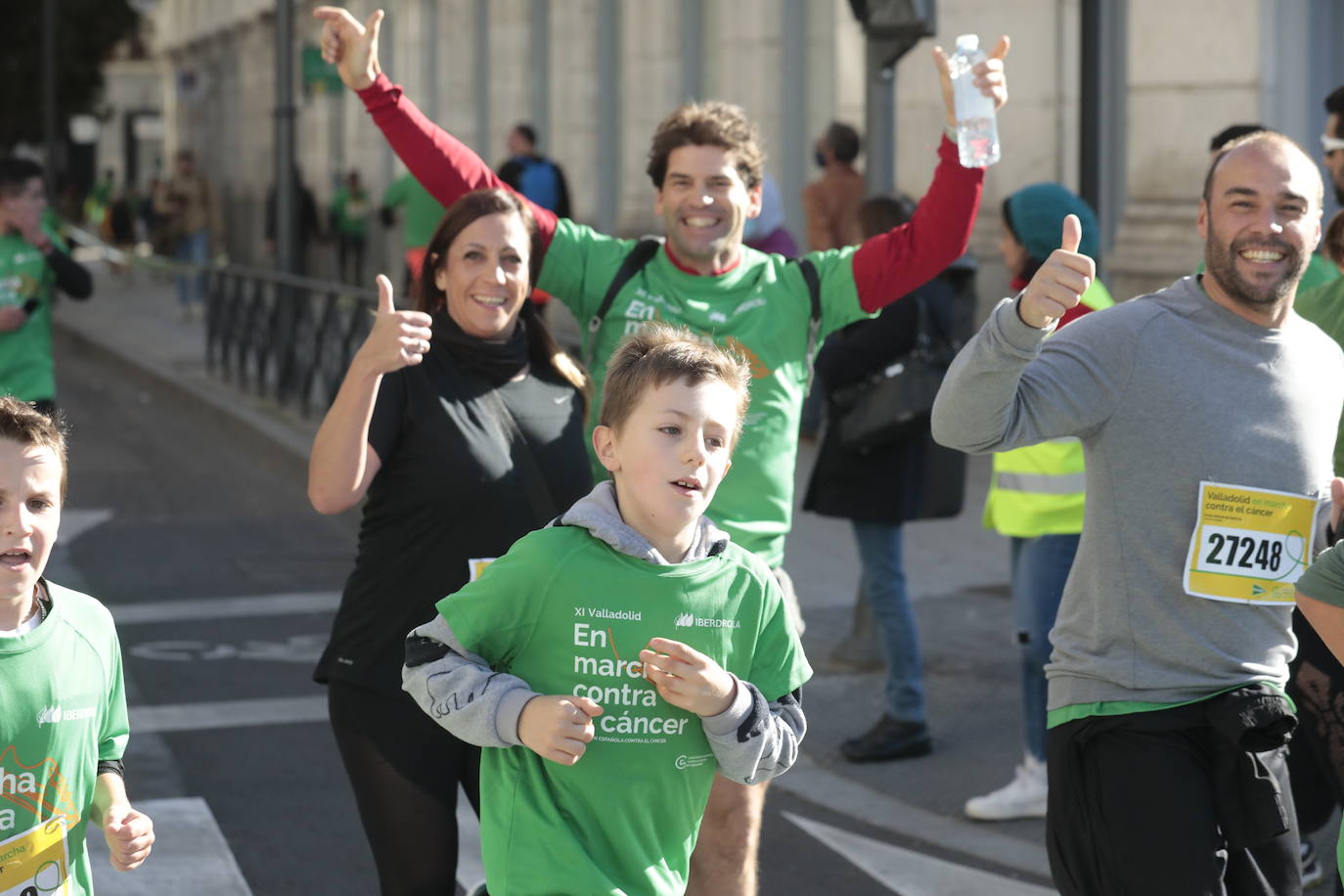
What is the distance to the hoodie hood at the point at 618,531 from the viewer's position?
11.1 feet

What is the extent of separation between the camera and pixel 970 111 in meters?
4.38

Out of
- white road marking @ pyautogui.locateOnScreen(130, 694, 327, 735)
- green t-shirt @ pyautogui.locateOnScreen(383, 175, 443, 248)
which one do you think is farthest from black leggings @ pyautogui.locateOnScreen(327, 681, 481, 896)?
green t-shirt @ pyautogui.locateOnScreen(383, 175, 443, 248)

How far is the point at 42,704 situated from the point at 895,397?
4.21 metres

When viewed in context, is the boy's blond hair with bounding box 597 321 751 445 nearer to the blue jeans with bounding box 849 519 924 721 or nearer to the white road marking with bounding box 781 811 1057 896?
the white road marking with bounding box 781 811 1057 896

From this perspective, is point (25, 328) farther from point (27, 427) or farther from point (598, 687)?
point (598, 687)

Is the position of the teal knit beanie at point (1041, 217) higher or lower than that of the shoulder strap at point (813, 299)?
higher

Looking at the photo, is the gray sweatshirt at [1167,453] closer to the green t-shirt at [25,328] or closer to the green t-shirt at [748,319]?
the green t-shirt at [748,319]

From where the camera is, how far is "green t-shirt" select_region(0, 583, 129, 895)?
3.33 m

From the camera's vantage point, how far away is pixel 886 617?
7133 millimetres

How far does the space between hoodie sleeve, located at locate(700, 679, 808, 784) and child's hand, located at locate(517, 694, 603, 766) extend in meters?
0.20

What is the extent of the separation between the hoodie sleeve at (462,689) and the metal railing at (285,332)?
1011cm

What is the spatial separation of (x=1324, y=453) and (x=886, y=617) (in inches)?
128

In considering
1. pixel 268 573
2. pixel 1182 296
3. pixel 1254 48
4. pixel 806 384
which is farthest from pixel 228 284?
pixel 1182 296

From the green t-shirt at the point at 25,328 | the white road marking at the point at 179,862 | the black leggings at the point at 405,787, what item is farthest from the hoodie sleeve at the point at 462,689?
the green t-shirt at the point at 25,328
